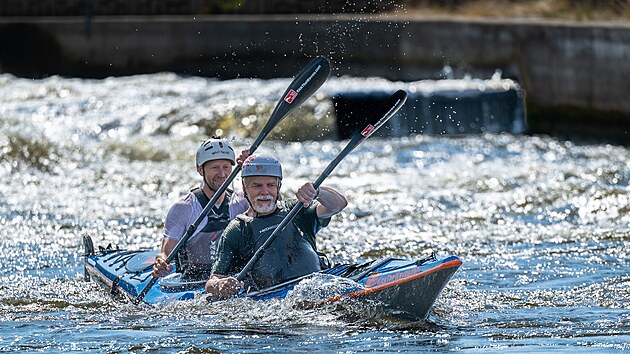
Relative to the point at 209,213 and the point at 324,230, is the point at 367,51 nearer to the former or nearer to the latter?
the point at 324,230

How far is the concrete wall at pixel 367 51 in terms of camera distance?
18.4 meters

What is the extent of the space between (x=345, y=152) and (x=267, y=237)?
2.70ft

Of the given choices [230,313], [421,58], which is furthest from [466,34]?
[230,313]

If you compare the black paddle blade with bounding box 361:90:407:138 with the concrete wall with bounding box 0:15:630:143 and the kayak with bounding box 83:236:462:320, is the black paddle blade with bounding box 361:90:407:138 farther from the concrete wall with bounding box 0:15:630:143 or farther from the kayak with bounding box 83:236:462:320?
the concrete wall with bounding box 0:15:630:143

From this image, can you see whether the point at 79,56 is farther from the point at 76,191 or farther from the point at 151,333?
the point at 151,333

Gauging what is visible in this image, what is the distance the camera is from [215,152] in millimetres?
8594

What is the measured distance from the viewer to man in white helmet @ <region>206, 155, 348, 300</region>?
25.0ft

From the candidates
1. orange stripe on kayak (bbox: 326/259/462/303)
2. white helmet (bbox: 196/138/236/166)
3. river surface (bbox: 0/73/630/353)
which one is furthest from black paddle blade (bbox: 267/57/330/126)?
orange stripe on kayak (bbox: 326/259/462/303)

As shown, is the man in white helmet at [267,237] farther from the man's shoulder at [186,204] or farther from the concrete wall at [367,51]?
the concrete wall at [367,51]

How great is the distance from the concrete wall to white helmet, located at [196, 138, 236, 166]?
10.4 meters

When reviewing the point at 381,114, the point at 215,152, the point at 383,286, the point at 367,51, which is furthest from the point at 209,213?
the point at 367,51

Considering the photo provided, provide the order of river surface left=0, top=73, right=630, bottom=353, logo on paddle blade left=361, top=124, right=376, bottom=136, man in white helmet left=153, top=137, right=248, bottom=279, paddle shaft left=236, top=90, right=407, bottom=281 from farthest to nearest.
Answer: man in white helmet left=153, top=137, right=248, bottom=279 < logo on paddle blade left=361, top=124, right=376, bottom=136 < paddle shaft left=236, top=90, right=407, bottom=281 < river surface left=0, top=73, right=630, bottom=353

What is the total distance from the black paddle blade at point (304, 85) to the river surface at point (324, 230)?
6.00 feet

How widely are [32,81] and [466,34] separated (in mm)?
9163
